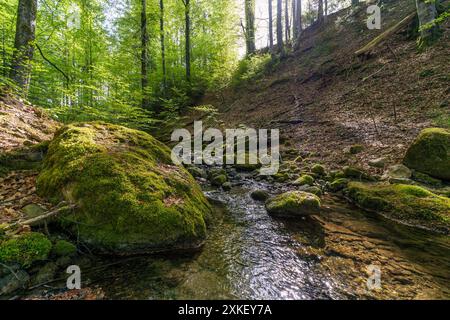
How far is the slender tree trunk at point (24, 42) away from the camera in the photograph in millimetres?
5379

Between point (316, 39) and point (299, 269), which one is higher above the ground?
point (316, 39)

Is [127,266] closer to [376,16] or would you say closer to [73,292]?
[73,292]

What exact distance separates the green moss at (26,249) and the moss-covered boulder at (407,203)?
5507 mm

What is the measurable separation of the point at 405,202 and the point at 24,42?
920cm

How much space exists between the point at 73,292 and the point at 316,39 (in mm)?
20234

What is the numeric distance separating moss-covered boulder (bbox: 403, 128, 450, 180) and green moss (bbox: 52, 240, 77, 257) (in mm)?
6795

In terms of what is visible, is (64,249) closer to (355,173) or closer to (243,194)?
(243,194)

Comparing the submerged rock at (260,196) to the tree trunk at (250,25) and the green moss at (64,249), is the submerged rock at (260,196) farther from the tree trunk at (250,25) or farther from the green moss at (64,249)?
the tree trunk at (250,25)

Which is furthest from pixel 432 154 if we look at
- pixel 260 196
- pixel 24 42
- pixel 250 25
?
pixel 250 25

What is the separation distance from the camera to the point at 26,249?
7.80ft

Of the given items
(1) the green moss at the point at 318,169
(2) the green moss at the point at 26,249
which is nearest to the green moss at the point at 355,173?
(1) the green moss at the point at 318,169

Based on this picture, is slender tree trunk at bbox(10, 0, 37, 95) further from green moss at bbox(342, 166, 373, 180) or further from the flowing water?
green moss at bbox(342, 166, 373, 180)
